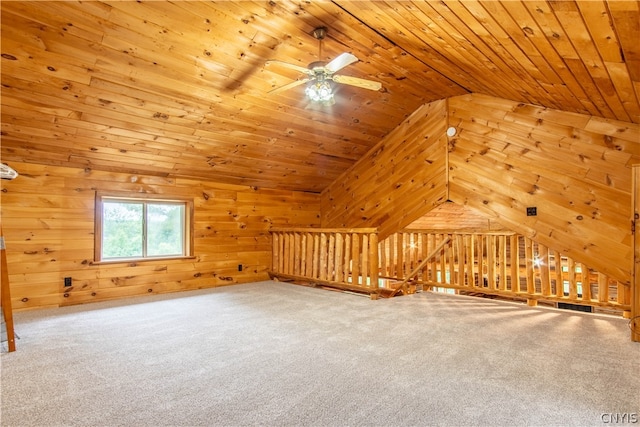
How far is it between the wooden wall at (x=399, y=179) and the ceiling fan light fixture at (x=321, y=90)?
111 inches

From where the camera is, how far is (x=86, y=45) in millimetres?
3072

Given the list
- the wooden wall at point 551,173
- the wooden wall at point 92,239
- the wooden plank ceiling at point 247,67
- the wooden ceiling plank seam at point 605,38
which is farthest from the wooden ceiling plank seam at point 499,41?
the wooden wall at point 92,239

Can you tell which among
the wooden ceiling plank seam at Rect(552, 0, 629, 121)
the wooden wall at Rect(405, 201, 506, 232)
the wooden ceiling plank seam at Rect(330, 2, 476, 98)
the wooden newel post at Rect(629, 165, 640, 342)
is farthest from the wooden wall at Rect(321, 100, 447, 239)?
the wooden newel post at Rect(629, 165, 640, 342)

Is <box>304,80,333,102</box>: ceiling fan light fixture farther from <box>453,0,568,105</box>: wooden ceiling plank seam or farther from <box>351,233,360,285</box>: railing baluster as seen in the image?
<box>351,233,360,285</box>: railing baluster

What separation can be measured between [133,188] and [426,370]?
4.54 m

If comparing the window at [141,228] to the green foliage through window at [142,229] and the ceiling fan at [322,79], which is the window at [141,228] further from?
the ceiling fan at [322,79]

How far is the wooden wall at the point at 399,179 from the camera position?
5574 mm

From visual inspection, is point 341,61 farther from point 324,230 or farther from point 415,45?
point 324,230

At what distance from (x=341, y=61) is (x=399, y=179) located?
11.3ft

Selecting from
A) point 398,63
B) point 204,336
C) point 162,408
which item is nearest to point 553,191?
point 398,63

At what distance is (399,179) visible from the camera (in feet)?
20.0

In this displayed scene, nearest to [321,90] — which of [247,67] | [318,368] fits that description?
[247,67]

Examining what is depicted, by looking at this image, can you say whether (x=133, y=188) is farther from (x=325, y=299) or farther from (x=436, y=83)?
(x=436, y=83)

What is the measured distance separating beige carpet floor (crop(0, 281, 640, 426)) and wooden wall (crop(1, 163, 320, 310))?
496 mm
